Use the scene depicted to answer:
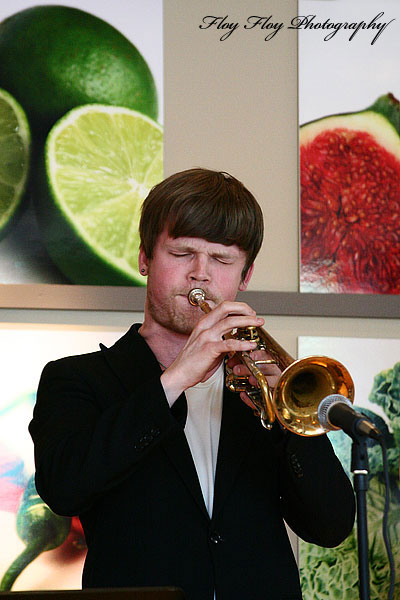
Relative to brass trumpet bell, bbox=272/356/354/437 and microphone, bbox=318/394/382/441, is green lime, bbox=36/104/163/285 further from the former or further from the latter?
microphone, bbox=318/394/382/441

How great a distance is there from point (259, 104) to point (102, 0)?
736 millimetres

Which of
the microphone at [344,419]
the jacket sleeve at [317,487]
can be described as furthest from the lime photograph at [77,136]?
the microphone at [344,419]

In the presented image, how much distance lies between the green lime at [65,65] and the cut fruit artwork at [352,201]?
2.29 feet

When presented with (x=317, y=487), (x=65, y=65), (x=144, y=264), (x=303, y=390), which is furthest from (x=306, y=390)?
(x=65, y=65)

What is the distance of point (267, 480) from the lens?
2.15 m

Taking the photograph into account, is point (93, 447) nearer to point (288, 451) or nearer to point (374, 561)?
point (288, 451)

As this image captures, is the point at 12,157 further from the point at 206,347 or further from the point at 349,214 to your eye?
the point at 206,347

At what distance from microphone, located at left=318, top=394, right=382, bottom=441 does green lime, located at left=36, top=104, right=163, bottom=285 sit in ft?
5.71

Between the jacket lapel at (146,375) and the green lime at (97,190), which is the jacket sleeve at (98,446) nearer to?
the jacket lapel at (146,375)

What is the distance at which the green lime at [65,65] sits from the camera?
3154 mm

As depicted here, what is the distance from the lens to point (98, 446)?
1874 millimetres

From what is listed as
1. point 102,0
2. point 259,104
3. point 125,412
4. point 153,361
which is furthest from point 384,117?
point 125,412

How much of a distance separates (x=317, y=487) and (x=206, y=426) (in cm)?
34

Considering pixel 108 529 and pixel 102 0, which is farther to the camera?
pixel 102 0
